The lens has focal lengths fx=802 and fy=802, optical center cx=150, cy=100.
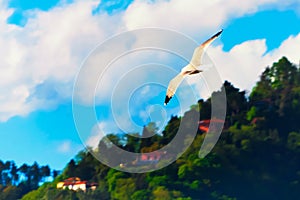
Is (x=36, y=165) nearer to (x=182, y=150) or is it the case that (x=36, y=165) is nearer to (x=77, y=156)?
(x=77, y=156)

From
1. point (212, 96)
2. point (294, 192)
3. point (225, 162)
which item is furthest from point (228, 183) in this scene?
point (212, 96)

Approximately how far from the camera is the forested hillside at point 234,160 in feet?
124

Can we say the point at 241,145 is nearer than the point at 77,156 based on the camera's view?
Yes

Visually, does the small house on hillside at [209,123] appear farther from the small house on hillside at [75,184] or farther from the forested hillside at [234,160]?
the small house on hillside at [75,184]

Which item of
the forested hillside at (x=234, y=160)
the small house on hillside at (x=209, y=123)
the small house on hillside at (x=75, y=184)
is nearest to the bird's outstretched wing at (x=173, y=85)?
the forested hillside at (x=234, y=160)

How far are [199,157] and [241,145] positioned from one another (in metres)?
3.32

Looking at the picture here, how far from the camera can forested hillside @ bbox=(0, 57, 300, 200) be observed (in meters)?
37.8

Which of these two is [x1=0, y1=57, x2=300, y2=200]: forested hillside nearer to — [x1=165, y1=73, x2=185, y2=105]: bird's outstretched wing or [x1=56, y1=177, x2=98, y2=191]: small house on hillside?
[x1=56, y1=177, x2=98, y2=191]: small house on hillside

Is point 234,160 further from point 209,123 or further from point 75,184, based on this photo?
point 75,184

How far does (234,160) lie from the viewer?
40125 mm

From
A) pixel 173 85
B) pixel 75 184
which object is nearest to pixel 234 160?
pixel 75 184

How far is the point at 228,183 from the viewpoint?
38.5 metres

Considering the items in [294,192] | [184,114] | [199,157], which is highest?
[184,114]

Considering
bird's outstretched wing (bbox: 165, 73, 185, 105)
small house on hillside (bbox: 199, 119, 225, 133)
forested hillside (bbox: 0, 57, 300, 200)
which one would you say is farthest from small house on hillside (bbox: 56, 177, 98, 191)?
bird's outstretched wing (bbox: 165, 73, 185, 105)
